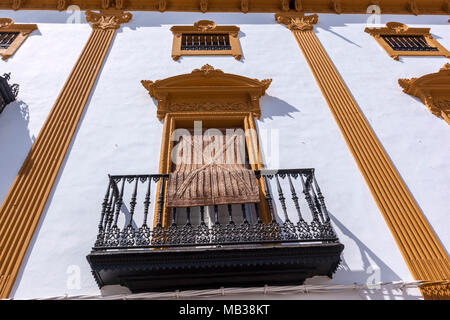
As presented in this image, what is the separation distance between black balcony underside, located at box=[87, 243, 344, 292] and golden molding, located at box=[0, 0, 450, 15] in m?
8.17

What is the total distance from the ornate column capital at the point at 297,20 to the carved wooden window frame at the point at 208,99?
3151 mm

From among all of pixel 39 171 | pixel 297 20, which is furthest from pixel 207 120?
pixel 297 20

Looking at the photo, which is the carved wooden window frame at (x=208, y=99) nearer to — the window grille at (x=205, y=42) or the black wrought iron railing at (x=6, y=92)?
the window grille at (x=205, y=42)

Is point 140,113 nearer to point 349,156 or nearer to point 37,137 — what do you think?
point 37,137

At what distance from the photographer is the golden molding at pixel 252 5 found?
393 inches

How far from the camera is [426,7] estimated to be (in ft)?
34.9

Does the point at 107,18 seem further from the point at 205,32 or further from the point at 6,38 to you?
the point at 205,32

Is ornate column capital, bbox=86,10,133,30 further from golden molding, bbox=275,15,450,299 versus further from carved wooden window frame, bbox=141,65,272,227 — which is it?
golden molding, bbox=275,15,450,299

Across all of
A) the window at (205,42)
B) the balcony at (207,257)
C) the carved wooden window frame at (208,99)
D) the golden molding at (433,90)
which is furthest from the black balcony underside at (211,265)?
the window at (205,42)

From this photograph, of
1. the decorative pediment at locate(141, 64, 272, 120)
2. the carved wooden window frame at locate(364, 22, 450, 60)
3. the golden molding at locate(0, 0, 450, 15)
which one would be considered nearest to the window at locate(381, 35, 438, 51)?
the carved wooden window frame at locate(364, 22, 450, 60)

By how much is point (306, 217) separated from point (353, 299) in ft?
4.22

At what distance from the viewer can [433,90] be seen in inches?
291

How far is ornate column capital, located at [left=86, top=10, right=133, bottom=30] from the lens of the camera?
9234 millimetres

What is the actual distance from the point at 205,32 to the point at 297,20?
269 centimetres
